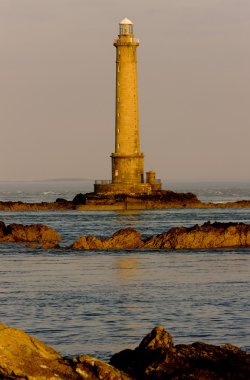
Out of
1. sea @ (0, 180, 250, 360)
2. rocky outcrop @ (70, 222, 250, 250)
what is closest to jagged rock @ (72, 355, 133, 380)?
sea @ (0, 180, 250, 360)

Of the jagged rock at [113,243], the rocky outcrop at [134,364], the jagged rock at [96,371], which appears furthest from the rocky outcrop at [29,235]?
the jagged rock at [96,371]

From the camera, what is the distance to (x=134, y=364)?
15.7 meters

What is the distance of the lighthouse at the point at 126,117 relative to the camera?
248 ft

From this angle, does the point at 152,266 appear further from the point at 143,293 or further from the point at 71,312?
the point at 71,312

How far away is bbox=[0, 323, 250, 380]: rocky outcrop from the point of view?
14.8m

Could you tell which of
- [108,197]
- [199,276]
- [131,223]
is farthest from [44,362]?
[108,197]

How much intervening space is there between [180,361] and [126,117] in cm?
6081

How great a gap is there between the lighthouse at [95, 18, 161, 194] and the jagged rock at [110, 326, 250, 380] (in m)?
60.0

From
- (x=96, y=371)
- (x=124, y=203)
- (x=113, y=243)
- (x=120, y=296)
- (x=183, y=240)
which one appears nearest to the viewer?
(x=96, y=371)

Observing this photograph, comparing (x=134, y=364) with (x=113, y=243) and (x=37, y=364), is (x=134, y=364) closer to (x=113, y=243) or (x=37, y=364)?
(x=37, y=364)

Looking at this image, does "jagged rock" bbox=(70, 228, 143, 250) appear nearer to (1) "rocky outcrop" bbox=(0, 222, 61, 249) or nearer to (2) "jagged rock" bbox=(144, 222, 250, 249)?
(2) "jagged rock" bbox=(144, 222, 250, 249)

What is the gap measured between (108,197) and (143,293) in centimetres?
5377

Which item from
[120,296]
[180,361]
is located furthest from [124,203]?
[180,361]

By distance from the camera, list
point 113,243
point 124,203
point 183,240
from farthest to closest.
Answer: point 124,203 → point 113,243 → point 183,240
